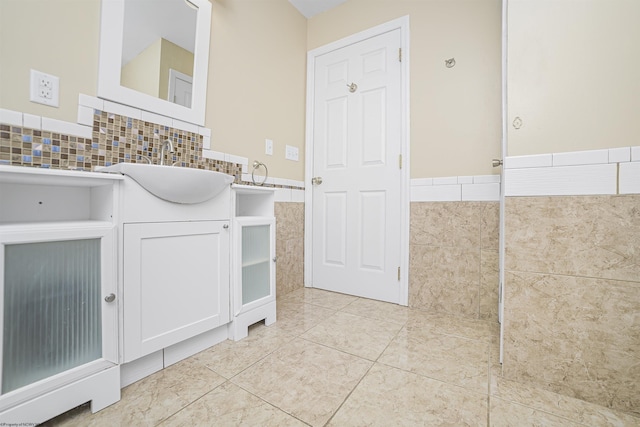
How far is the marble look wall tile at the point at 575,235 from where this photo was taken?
34.8 inches

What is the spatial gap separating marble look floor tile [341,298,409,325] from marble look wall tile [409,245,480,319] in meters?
0.14

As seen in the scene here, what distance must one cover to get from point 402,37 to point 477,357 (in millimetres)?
2041

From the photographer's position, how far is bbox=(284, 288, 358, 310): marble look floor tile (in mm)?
1906

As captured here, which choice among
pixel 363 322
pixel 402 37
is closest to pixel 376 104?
pixel 402 37

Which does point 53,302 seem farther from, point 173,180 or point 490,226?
point 490,226

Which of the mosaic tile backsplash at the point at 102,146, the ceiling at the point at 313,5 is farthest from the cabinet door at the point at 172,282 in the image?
the ceiling at the point at 313,5

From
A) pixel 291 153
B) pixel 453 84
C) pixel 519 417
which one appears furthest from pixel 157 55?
pixel 519 417

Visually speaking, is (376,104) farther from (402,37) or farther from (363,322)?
(363,322)

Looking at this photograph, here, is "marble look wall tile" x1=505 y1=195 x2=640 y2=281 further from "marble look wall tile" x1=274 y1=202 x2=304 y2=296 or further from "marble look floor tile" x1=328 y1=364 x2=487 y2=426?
"marble look wall tile" x1=274 y1=202 x2=304 y2=296

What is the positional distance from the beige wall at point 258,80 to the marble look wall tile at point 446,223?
3.39 feet

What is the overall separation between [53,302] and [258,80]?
168 cm

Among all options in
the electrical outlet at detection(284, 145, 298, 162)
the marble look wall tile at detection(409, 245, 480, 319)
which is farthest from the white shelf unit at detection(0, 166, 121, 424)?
the marble look wall tile at detection(409, 245, 480, 319)

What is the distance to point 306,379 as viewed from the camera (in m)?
1.05

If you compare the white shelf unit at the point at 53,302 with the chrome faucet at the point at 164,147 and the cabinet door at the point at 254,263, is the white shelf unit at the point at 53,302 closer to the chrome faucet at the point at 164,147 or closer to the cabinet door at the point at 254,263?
the chrome faucet at the point at 164,147
